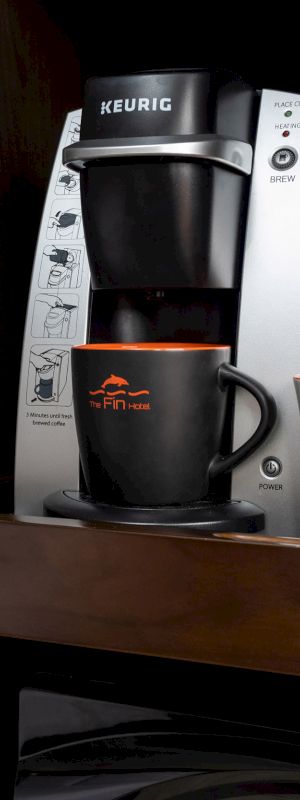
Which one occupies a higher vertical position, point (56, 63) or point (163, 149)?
point (56, 63)

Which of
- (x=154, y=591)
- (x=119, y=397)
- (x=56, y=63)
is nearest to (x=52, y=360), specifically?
(x=119, y=397)

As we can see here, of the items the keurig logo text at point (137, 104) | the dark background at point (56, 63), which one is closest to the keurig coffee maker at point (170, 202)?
the keurig logo text at point (137, 104)

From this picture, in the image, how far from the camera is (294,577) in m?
0.52

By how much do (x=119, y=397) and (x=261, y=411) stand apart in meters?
0.11

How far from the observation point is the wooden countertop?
1.72 ft

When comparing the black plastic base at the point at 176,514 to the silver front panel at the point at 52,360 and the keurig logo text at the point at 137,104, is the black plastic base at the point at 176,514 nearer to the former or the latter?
the silver front panel at the point at 52,360

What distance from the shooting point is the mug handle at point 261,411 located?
0.65m

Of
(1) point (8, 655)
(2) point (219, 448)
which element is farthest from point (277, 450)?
(1) point (8, 655)

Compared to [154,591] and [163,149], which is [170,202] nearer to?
[163,149]

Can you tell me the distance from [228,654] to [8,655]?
332 mm

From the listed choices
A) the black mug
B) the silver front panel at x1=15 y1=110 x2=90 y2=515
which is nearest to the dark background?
the silver front panel at x1=15 y1=110 x2=90 y2=515

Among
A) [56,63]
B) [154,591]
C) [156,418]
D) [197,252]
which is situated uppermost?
[56,63]

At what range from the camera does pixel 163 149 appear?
0.63 meters

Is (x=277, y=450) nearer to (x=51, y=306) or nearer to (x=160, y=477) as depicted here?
(x=160, y=477)
